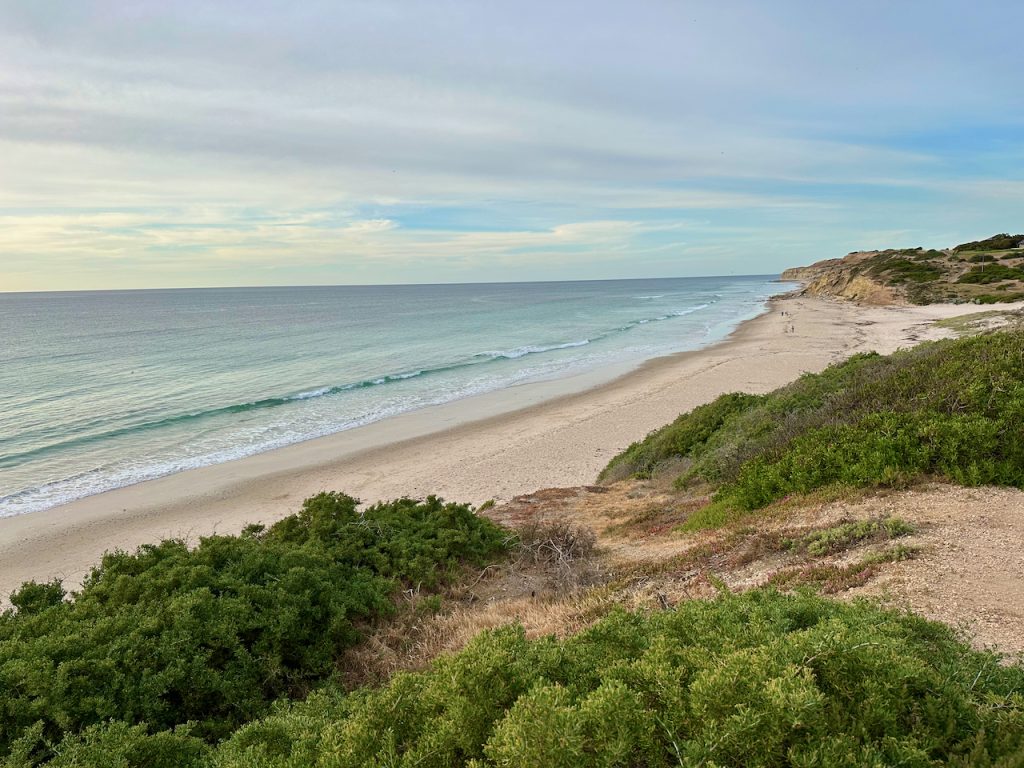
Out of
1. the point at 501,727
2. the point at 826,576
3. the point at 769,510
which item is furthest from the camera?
the point at 769,510

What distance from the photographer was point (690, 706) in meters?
2.75

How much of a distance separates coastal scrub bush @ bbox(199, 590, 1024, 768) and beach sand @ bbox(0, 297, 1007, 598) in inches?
478

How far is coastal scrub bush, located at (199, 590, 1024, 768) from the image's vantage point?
8.21ft

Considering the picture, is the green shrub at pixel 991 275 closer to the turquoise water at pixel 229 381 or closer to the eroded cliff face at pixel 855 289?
the eroded cliff face at pixel 855 289

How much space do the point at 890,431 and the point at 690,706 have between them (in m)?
7.04

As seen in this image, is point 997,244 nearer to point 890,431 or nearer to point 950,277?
point 950,277

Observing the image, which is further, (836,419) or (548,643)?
(836,419)

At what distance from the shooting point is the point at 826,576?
5500 mm

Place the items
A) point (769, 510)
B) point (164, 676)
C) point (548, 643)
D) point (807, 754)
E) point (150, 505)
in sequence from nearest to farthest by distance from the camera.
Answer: point (807, 754)
point (548, 643)
point (164, 676)
point (769, 510)
point (150, 505)

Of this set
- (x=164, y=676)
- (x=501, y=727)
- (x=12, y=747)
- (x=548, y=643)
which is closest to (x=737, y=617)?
(x=548, y=643)

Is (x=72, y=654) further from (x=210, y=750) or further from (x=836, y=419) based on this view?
(x=836, y=419)

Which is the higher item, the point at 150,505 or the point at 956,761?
the point at 956,761

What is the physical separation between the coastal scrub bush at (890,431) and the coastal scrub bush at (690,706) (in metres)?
4.63

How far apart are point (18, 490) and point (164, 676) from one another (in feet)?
Answer: 60.1
